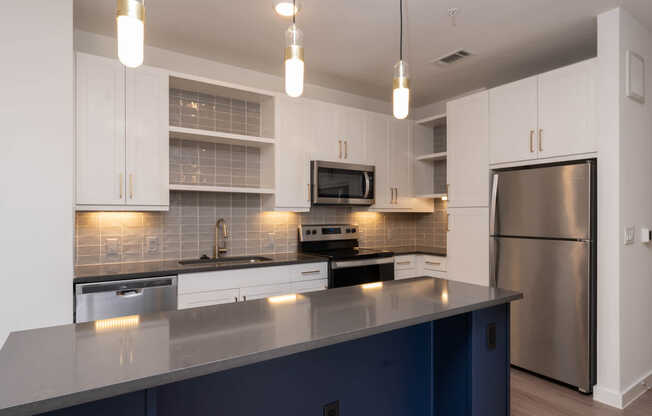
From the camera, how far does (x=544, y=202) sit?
2.92m

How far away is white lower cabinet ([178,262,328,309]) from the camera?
2754 millimetres

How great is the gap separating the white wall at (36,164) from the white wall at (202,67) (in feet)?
2.31

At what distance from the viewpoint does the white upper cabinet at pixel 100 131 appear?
258 cm

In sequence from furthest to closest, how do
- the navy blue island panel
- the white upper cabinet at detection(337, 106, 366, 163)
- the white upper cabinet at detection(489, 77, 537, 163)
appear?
the white upper cabinet at detection(337, 106, 366, 163) < the white upper cabinet at detection(489, 77, 537, 163) < the navy blue island panel

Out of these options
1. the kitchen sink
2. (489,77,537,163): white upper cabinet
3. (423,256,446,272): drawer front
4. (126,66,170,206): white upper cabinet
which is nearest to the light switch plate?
(489,77,537,163): white upper cabinet

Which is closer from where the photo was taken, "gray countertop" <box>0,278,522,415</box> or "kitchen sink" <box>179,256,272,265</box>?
"gray countertop" <box>0,278,522,415</box>

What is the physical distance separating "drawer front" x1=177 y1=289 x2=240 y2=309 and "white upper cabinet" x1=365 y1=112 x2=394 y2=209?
185 cm

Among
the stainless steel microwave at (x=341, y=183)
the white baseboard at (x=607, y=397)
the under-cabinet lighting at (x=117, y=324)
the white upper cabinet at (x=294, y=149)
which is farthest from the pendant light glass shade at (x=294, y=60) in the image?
the white baseboard at (x=607, y=397)

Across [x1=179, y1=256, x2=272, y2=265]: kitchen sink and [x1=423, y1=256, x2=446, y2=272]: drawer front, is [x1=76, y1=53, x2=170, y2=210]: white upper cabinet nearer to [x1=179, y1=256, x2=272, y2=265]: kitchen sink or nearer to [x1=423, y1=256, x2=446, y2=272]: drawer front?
[x1=179, y1=256, x2=272, y2=265]: kitchen sink

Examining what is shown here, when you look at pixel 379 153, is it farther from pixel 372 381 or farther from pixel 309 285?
pixel 372 381

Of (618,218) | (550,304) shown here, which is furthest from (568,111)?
(550,304)

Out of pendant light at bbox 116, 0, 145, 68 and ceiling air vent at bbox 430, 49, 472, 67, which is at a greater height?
ceiling air vent at bbox 430, 49, 472, 67

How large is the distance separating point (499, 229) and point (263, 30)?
2.49 meters

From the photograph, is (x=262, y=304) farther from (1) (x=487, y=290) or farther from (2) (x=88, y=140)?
(2) (x=88, y=140)
